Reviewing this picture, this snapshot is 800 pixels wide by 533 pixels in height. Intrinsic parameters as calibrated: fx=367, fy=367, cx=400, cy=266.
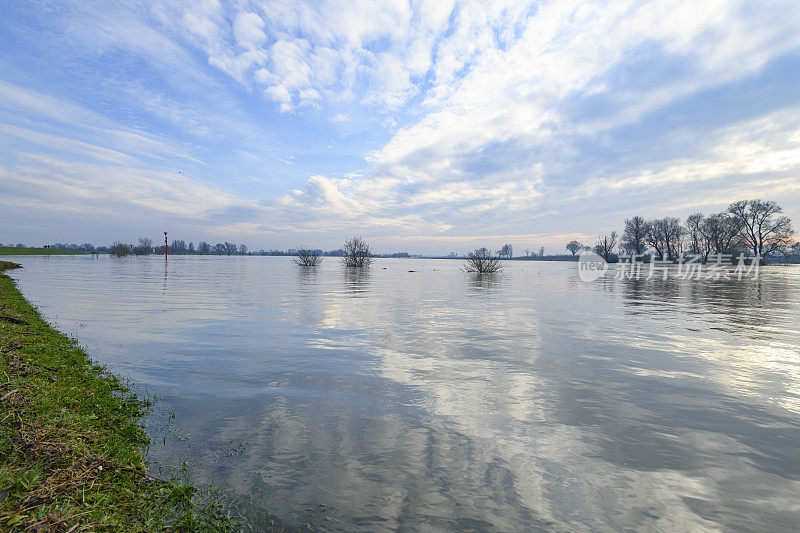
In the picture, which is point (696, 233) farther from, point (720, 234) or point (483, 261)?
point (483, 261)

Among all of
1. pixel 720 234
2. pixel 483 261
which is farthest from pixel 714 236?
pixel 483 261

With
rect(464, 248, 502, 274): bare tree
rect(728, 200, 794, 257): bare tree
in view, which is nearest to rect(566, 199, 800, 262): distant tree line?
rect(728, 200, 794, 257): bare tree

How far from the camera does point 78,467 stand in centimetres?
413

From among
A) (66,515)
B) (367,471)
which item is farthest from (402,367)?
(66,515)

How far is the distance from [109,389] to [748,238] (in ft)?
422

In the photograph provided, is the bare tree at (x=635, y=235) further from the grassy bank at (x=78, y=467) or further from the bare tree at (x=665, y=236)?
the grassy bank at (x=78, y=467)

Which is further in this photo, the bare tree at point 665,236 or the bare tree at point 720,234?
the bare tree at point 665,236

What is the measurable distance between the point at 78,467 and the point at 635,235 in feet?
474

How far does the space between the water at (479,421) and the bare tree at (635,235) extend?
410 feet

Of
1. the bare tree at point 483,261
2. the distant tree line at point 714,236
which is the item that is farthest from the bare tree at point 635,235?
the bare tree at point 483,261

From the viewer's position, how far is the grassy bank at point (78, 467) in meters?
3.32

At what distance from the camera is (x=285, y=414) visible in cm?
653

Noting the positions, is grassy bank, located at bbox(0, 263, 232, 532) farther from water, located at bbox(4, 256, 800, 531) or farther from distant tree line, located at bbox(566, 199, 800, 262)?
distant tree line, located at bbox(566, 199, 800, 262)

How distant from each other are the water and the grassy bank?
0.48 meters
